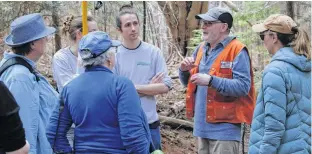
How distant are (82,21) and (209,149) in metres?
1.82

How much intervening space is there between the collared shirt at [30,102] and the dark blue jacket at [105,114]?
0.27 metres

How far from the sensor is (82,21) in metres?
4.39

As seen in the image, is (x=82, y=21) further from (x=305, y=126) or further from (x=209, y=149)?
(x=305, y=126)

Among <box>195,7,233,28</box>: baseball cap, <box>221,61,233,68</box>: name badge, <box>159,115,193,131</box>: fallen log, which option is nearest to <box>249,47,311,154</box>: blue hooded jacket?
<box>221,61,233,68</box>: name badge

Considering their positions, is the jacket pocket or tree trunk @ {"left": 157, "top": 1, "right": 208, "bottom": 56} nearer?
the jacket pocket

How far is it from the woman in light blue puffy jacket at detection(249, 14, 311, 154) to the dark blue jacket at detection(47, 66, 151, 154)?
1020 mm

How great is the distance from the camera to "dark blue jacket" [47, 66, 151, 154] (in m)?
3.06

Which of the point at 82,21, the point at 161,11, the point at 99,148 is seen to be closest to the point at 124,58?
the point at 82,21

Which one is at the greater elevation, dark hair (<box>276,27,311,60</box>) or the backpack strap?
dark hair (<box>276,27,311,60</box>)

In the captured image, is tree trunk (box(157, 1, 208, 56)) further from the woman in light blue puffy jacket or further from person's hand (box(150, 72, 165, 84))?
the woman in light blue puffy jacket

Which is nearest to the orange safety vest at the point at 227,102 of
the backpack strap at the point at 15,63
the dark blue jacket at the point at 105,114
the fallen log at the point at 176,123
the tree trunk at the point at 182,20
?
the dark blue jacket at the point at 105,114

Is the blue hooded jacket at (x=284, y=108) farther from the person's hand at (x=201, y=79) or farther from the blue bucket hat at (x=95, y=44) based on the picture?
the blue bucket hat at (x=95, y=44)

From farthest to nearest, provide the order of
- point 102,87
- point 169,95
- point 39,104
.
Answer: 1. point 169,95
2. point 39,104
3. point 102,87

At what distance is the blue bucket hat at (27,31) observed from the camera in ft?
11.2
